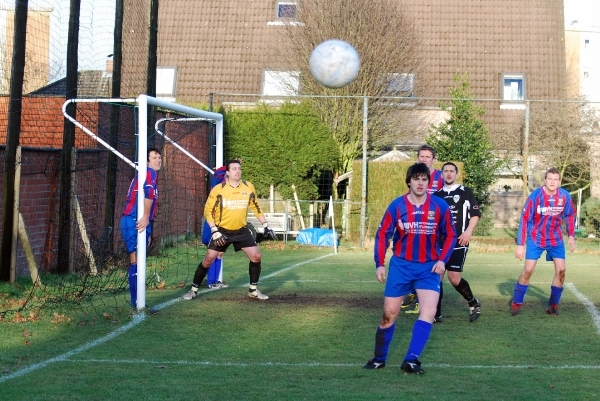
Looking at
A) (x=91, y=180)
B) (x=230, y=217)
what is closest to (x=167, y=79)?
Result: (x=91, y=180)

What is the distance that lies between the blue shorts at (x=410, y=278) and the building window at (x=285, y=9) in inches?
991

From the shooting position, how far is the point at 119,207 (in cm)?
1703

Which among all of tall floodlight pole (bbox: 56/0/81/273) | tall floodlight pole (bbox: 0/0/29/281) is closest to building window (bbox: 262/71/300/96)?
tall floodlight pole (bbox: 56/0/81/273)

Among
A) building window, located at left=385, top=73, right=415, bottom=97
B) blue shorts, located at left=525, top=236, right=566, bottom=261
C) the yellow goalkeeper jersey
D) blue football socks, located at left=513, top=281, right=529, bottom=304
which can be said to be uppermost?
building window, located at left=385, top=73, right=415, bottom=97

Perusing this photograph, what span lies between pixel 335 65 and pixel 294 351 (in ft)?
17.5

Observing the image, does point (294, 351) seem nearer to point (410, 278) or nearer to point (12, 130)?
point (410, 278)

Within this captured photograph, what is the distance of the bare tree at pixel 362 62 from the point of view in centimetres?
2538

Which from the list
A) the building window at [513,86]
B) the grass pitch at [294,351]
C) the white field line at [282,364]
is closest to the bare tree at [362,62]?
the building window at [513,86]

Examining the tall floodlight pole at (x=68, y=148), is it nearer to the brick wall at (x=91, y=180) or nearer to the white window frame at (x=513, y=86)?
the brick wall at (x=91, y=180)

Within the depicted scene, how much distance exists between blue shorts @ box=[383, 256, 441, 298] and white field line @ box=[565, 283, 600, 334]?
3.15 meters

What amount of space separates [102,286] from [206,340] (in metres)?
3.69

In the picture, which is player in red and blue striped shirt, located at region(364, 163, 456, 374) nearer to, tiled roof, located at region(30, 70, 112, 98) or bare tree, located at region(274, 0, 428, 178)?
tiled roof, located at region(30, 70, 112, 98)

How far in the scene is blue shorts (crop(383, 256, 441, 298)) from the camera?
7.45 m

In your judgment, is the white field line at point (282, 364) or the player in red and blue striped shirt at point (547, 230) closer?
the white field line at point (282, 364)
